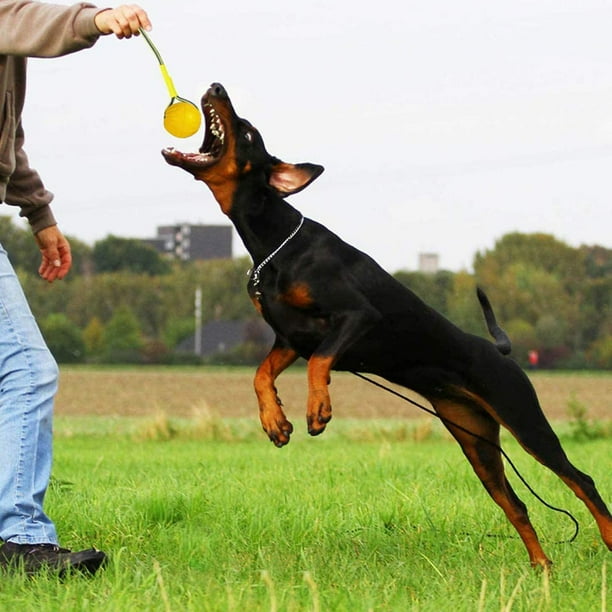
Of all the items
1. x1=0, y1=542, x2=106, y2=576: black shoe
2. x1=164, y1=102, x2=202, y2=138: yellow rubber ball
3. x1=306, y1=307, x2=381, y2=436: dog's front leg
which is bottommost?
x1=0, y1=542, x2=106, y2=576: black shoe

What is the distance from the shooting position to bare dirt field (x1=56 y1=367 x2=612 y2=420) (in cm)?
2630

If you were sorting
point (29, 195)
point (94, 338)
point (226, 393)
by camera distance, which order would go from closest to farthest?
1. point (29, 195)
2. point (226, 393)
3. point (94, 338)

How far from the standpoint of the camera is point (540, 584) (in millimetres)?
4156

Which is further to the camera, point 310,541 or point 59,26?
point 310,541

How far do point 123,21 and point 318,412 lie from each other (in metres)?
1.61

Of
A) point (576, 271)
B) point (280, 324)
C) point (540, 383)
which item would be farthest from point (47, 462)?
point (576, 271)

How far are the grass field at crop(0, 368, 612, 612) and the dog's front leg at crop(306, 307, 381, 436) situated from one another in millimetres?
588

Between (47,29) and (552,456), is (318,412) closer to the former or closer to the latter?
(552,456)

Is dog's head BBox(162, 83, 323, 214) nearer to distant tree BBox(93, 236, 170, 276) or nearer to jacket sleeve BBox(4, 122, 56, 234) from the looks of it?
jacket sleeve BBox(4, 122, 56, 234)

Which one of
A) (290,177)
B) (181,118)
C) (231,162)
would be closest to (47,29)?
(181,118)

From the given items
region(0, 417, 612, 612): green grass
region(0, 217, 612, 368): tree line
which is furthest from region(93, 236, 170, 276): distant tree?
region(0, 417, 612, 612): green grass

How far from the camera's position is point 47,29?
3893 millimetres

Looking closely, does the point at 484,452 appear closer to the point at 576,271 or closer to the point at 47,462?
the point at 47,462

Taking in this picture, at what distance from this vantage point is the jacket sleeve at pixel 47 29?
3.88 meters
